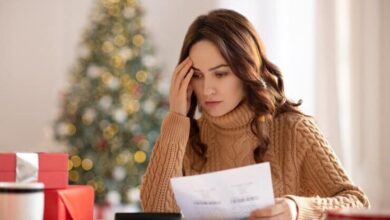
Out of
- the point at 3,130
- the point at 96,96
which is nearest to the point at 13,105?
the point at 3,130

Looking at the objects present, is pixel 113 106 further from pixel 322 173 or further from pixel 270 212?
pixel 270 212

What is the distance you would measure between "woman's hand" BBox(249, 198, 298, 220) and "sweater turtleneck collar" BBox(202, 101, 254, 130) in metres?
0.43

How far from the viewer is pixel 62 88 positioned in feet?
12.8

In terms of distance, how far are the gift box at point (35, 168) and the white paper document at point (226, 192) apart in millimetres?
227

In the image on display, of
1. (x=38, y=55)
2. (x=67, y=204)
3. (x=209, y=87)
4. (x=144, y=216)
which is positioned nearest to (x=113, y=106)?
(x=38, y=55)

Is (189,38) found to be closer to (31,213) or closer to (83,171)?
(31,213)

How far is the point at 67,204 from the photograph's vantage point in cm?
113

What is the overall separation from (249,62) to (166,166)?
1.17ft

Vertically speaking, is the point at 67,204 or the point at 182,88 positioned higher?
the point at 182,88

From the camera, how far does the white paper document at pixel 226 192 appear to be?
1.07m

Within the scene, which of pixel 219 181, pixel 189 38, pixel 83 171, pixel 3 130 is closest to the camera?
pixel 219 181

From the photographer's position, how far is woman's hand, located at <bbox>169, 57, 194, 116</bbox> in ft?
5.19

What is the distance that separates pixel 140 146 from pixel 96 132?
11.2 inches

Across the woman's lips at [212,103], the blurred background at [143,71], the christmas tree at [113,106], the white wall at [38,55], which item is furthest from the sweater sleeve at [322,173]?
the white wall at [38,55]
